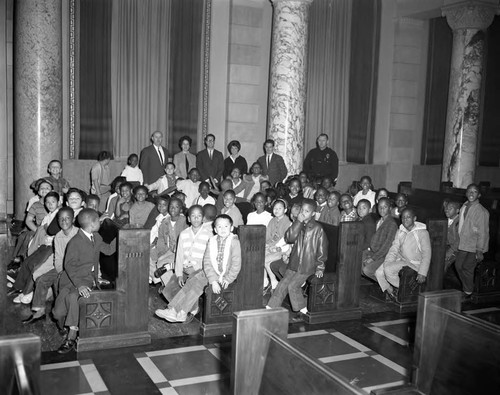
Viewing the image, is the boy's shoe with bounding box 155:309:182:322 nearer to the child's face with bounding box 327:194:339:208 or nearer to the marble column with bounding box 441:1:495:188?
the child's face with bounding box 327:194:339:208

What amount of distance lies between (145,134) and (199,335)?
748 centimetres

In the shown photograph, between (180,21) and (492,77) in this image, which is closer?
(180,21)

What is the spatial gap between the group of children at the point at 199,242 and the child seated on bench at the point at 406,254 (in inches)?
0.5

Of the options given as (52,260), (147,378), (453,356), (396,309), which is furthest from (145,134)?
(453,356)

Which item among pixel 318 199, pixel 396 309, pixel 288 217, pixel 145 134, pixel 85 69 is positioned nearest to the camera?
pixel 396 309

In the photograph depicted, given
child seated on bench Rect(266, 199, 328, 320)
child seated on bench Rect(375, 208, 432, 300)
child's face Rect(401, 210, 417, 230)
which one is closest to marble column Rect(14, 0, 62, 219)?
child seated on bench Rect(266, 199, 328, 320)

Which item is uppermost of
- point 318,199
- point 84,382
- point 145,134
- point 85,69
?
point 85,69

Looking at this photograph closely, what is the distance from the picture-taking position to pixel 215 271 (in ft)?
21.3

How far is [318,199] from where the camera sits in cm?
930

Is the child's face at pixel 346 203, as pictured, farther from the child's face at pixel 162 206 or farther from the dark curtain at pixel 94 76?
the dark curtain at pixel 94 76

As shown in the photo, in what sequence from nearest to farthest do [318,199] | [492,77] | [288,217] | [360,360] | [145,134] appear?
[360,360] → [288,217] → [318,199] → [145,134] → [492,77]

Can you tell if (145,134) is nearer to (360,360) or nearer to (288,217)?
(288,217)

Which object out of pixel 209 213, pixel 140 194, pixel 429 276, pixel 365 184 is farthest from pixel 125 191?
pixel 429 276

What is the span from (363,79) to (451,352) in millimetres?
11986
